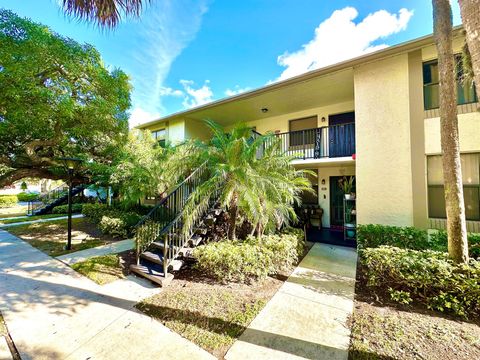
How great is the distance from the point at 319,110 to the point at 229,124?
552 cm

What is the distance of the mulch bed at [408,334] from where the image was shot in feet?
8.64

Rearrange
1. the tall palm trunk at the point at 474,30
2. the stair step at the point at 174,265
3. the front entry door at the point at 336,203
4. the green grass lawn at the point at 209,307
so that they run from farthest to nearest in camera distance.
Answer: the front entry door at the point at 336,203 → the stair step at the point at 174,265 → the green grass lawn at the point at 209,307 → the tall palm trunk at the point at 474,30

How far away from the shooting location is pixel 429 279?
3.69 metres

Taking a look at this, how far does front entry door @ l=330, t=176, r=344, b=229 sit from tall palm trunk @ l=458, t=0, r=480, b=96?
8.30m

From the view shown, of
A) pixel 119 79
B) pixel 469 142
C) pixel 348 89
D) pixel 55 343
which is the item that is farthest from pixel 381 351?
pixel 119 79

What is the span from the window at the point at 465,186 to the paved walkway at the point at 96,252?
9957 millimetres

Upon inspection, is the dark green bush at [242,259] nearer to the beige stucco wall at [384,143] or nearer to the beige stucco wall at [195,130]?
the beige stucco wall at [384,143]

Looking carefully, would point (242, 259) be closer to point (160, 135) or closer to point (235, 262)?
point (235, 262)

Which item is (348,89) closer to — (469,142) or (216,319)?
(469,142)

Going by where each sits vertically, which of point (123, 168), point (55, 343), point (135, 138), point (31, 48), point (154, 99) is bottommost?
point (55, 343)

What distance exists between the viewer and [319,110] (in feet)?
32.8

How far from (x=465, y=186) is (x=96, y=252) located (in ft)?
37.5

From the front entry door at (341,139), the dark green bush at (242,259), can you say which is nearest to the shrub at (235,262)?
the dark green bush at (242,259)

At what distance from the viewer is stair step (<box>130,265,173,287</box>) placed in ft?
14.7
